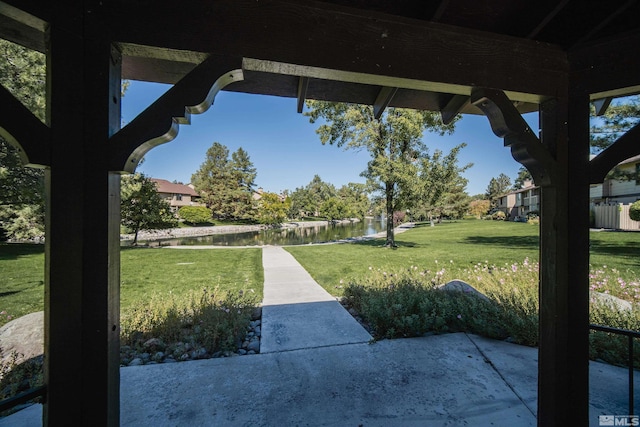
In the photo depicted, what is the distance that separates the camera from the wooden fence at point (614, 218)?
15.2 meters

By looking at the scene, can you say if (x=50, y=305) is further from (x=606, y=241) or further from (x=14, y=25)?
(x=606, y=241)

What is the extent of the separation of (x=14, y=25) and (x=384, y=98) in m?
2.09

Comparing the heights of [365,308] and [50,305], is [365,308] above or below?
below

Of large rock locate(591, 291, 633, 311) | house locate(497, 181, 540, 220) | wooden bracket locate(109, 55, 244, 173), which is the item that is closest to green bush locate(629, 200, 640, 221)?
large rock locate(591, 291, 633, 311)

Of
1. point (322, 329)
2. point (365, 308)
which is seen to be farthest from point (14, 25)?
point (365, 308)

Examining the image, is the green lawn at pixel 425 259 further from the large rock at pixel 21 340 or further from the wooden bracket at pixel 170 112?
the wooden bracket at pixel 170 112

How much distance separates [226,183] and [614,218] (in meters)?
38.2

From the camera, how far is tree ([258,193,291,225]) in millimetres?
37812

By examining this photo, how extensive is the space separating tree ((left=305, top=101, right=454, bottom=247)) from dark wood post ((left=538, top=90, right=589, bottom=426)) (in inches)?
352

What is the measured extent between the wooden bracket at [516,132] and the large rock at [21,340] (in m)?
4.78

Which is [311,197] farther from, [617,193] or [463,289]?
[463,289]

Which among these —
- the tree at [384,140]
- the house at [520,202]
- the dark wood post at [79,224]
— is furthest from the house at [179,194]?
the house at [520,202]

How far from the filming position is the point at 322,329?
12.5 ft

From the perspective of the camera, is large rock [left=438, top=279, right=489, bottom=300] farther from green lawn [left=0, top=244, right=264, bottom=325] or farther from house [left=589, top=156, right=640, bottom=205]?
house [left=589, top=156, right=640, bottom=205]
